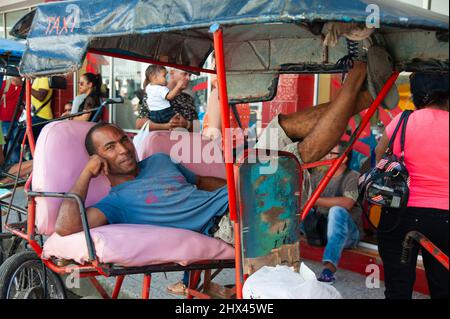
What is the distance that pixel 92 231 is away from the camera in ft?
10.5

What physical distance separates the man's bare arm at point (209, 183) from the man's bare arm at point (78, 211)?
769 millimetres

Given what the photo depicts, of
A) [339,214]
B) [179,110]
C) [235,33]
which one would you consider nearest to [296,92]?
[179,110]

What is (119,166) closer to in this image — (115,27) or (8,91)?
(115,27)

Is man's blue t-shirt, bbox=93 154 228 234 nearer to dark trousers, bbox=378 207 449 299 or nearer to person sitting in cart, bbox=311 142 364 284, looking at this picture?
dark trousers, bbox=378 207 449 299

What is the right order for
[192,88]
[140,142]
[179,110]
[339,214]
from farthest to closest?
[192,88], [179,110], [339,214], [140,142]

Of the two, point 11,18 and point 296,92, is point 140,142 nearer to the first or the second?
point 296,92

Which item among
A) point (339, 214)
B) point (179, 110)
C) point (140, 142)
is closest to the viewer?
point (140, 142)

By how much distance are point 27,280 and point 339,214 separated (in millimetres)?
2557

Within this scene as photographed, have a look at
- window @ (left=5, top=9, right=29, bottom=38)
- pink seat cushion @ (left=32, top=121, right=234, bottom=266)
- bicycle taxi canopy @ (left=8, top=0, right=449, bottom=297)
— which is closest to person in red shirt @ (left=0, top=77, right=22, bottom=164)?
pink seat cushion @ (left=32, top=121, right=234, bottom=266)

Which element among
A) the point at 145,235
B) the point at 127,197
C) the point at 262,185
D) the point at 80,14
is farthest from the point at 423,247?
the point at 80,14

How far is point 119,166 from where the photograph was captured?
377 centimetres

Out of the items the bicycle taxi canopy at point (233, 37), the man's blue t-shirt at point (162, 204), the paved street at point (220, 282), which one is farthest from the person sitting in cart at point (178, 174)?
the paved street at point (220, 282)

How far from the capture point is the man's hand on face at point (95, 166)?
3463 millimetres

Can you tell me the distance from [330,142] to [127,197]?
1309 mm
